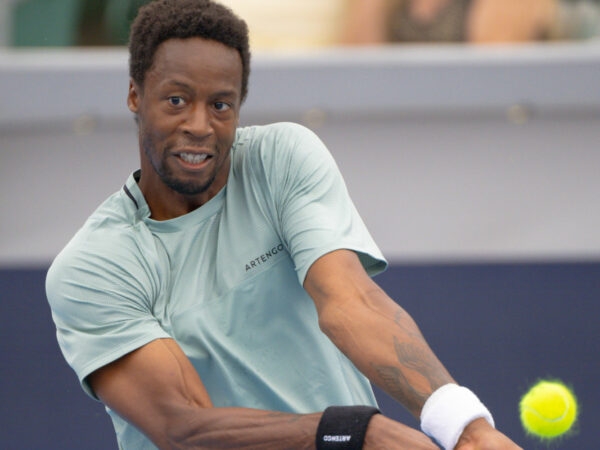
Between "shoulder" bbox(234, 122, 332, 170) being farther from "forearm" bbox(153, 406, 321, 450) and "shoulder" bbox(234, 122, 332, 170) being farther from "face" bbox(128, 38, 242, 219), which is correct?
"forearm" bbox(153, 406, 321, 450)

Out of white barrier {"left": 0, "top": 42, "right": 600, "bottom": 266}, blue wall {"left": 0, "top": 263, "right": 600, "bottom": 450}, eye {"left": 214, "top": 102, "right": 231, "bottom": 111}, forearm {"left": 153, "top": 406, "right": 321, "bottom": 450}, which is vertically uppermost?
eye {"left": 214, "top": 102, "right": 231, "bottom": 111}

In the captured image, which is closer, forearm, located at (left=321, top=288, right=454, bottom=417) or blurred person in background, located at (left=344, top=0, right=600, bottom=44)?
forearm, located at (left=321, top=288, right=454, bottom=417)

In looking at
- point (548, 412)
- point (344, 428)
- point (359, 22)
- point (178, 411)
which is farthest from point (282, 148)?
point (359, 22)

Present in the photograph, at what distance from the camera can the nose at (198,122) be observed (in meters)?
2.68

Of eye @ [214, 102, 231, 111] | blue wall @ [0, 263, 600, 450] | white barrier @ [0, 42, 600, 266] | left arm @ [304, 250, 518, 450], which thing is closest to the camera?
left arm @ [304, 250, 518, 450]

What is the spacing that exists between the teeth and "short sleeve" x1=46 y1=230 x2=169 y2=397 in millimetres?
238

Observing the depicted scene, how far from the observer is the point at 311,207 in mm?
2664

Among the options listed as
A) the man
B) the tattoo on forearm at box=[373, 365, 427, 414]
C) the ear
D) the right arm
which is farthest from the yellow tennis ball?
the ear

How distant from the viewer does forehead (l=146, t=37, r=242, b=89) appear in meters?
2.68

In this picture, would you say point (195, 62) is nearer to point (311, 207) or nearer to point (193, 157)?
point (193, 157)

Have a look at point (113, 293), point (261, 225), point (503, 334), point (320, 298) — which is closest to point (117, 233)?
point (113, 293)

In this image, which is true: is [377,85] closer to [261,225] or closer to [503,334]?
[503,334]

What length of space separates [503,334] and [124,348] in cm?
323

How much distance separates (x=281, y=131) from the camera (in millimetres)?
2844
